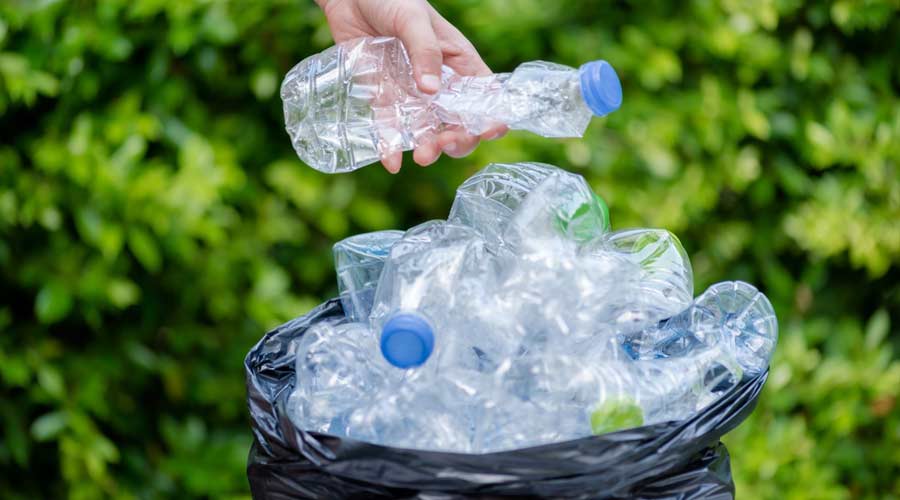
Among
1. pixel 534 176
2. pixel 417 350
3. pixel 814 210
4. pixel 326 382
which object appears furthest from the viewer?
pixel 814 210

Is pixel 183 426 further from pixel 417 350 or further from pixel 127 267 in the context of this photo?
pixel 417 350

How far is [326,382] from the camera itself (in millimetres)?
1134

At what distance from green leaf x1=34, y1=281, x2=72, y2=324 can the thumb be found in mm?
940

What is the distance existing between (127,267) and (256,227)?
27cm

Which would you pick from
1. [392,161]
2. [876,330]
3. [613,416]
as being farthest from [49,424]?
[876,330]

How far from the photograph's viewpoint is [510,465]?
0.97 m

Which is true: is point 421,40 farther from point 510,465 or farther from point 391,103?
point 510,465

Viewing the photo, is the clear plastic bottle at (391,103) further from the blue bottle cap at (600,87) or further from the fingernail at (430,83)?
the blue bottle cap at (600,87)

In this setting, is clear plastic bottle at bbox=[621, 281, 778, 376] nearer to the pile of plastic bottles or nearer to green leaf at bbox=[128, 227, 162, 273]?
the pile of plastic bottles

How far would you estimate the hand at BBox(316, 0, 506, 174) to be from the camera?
4.30 feet

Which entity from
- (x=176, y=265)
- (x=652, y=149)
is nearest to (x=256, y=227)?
(x=176, y=265)

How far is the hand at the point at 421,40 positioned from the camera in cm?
131

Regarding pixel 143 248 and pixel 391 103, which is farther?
pixel 143 248

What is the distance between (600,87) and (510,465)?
0.43m
